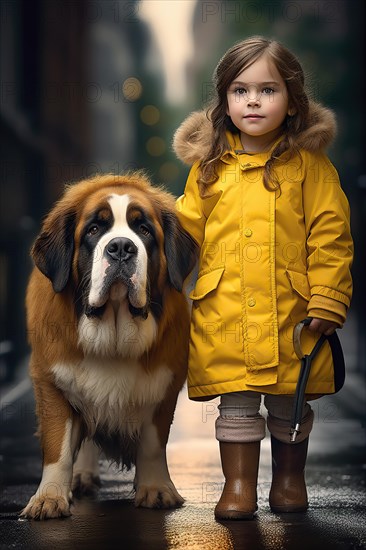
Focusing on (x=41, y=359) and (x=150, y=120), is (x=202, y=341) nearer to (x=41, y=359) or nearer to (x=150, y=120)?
(x=41, y=359)

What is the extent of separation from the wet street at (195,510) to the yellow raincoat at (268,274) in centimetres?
55

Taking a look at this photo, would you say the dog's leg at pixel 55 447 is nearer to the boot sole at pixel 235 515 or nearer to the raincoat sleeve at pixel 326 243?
the boot sole at pixel 235 515

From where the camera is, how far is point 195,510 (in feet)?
15.9

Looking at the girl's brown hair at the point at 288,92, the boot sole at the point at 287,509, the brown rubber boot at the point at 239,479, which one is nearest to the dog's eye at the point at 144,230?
the girl's brown hair at the point at 288,92

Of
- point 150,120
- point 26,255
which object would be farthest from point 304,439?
point 150,120

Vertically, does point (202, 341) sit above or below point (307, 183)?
below

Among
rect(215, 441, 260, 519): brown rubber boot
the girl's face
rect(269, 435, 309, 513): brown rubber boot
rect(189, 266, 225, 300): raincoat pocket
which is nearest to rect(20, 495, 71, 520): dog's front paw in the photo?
rect(215, 441, 260, 519): brown rubber boot

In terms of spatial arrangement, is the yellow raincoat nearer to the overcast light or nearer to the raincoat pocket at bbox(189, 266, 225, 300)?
the raincoat pocket at bbox(189, 266, 225, 300)

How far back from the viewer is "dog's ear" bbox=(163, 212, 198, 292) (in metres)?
4.85

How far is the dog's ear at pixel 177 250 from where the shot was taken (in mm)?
4852

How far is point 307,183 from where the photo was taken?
15.6 ft

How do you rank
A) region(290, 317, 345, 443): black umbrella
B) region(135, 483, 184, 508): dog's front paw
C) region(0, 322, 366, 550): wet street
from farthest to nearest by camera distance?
region(135, 483, 184, 508): dog's front paw, region(290, 317, 345, 443): black umbrella, region(0, 322, 366, 550): wet street

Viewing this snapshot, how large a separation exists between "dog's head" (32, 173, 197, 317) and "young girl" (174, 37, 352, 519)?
0.17 meters

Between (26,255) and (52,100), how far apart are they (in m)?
6.45
